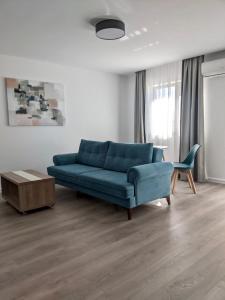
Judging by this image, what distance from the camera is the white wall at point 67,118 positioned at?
14.0 feet

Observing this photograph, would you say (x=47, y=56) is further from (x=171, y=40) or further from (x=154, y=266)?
(x=154, y=266)

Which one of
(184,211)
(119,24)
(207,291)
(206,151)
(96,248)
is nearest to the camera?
(207,291)

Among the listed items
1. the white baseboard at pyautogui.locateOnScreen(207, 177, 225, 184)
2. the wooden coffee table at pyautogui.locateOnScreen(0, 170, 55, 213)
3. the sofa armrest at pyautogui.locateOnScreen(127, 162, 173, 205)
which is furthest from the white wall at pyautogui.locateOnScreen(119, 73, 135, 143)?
the wooden coffee table at pyautogui.locateOnScreen(0, 170, 55, 213)

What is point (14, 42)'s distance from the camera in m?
3.55

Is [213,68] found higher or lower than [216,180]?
higher

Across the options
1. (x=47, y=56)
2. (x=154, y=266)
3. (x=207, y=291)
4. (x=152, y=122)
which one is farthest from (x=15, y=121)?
(x=207, y=291)

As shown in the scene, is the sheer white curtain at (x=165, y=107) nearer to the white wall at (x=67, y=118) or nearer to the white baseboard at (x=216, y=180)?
the white baseboard at (x=216, y=180)

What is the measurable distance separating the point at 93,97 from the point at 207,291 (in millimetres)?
4538

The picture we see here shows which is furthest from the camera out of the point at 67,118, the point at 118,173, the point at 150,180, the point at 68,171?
the point at 67,118

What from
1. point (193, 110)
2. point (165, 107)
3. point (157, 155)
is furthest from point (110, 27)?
point (165, 107)

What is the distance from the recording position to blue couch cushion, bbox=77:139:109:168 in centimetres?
404

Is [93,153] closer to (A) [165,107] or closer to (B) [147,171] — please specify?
(B) [147,171]

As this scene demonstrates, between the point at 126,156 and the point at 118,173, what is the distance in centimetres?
30

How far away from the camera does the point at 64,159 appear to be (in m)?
4.30
